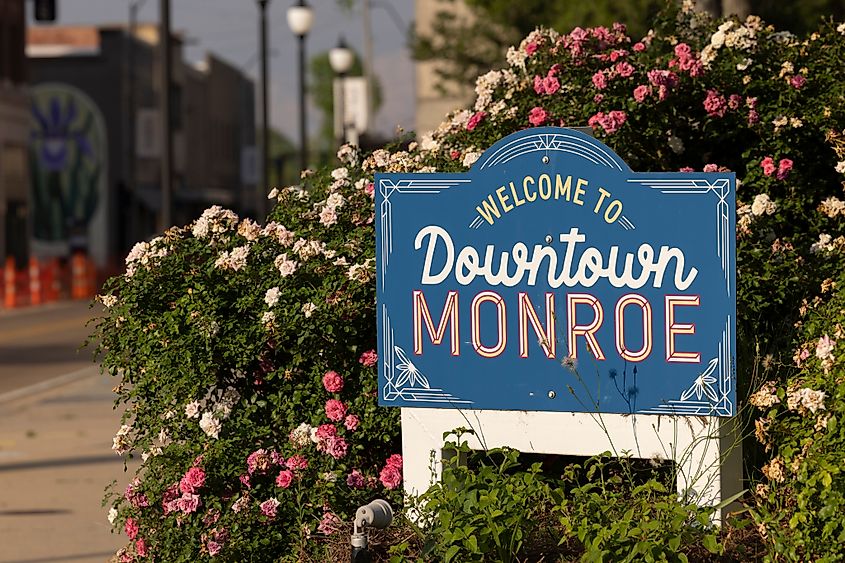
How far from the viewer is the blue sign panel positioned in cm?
582

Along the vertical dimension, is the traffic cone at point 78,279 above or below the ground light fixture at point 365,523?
above

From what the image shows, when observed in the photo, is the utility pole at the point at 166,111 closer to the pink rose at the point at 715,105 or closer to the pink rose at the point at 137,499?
the pink rose at the point at 715,105

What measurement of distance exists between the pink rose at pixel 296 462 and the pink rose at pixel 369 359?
52 cm

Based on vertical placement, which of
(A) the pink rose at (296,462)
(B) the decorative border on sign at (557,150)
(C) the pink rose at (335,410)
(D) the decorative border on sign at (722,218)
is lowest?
(A) the pink rose at (296,462)

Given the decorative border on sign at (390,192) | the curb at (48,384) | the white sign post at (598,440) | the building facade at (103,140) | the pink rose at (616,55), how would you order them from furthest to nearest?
the building facade at (103,140) < the curb at (48,384) < the pink rose at (616,55) < the decorative border on sign at (390,192) < the white sign post at (598,440)

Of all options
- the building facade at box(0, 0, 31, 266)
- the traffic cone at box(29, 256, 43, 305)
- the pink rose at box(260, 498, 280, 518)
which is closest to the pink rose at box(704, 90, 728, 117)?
the pink rose at box(260, 498, 280, 518)

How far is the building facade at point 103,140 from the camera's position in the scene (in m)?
59.1

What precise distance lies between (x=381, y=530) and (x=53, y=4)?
784 inches

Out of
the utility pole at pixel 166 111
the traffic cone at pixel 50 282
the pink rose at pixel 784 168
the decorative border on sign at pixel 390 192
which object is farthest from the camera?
the traffic cone at pixel 50 282

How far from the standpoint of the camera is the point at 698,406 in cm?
582

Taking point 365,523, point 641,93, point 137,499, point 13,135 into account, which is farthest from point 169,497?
point 13,135

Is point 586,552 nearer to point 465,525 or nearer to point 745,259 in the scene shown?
point 465,525

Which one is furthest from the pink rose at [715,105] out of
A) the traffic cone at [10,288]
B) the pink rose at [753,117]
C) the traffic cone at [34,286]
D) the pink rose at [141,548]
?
the traffic cone at [34,286]

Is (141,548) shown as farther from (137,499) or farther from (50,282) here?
(50,282)
